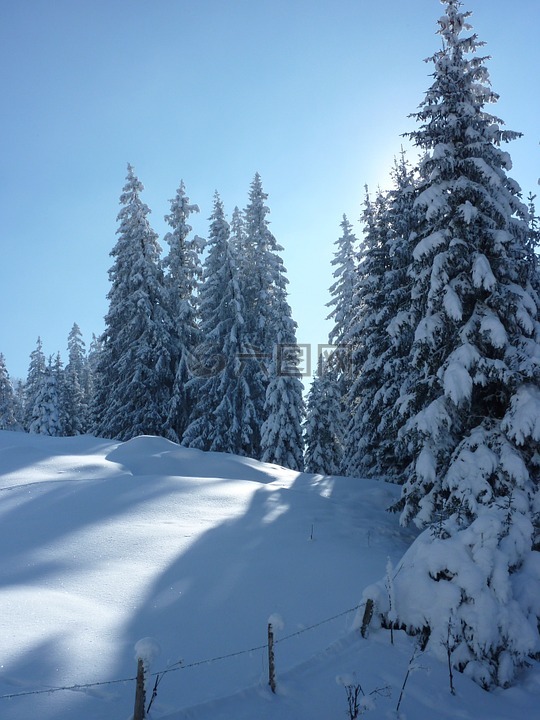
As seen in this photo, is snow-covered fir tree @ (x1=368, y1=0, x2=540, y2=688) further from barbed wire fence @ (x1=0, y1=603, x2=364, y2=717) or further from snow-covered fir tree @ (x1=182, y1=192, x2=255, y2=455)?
snow-covered fir tree @ (x1=182, y1=192, x2=255, y2=455)

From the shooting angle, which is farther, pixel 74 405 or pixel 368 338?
pixel 74 405

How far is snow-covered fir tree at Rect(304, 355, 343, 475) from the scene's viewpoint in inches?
1096

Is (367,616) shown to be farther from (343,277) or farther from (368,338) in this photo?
(343,277)

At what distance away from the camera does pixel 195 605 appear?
22.8 ft

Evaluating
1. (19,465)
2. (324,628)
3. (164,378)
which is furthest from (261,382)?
(324,628)

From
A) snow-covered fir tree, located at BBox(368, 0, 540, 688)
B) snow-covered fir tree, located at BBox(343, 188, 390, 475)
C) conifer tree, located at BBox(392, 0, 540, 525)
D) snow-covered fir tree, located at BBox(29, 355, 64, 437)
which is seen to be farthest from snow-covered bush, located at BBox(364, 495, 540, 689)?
snow-covered fir tree, located at BBox(29, 355, 64, 437)

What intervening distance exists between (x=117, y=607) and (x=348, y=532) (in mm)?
6260

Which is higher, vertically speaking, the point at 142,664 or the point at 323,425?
the point at 323,425

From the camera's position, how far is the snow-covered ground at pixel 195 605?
5.00m

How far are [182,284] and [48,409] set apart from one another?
64.0 feet

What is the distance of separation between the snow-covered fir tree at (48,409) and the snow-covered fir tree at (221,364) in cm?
1968

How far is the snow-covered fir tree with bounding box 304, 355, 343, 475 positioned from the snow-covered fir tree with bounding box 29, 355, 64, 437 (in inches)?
912

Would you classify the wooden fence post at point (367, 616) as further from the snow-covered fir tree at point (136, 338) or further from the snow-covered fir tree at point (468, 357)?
the snow-covered fir tree at point (136, 338)

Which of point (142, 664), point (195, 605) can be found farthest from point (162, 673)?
point (195, 605)
